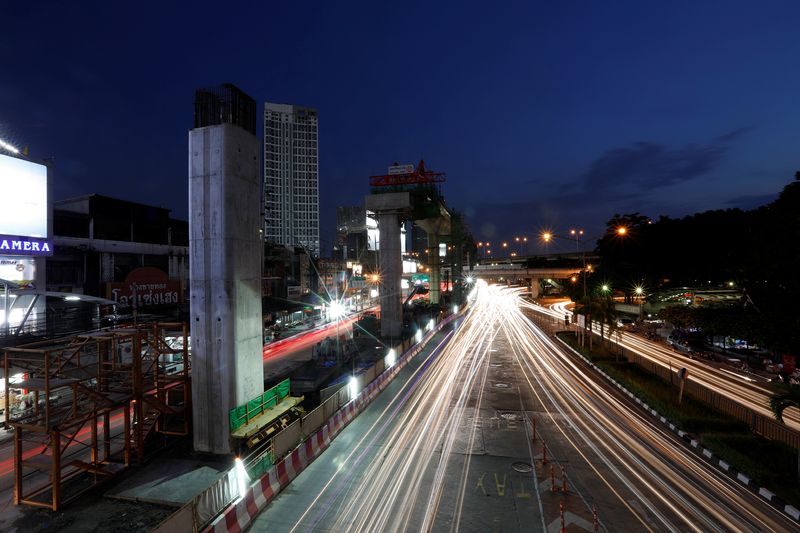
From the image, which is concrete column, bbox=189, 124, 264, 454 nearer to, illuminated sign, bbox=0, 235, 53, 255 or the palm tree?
the palm tree

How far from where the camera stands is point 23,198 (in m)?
27.0

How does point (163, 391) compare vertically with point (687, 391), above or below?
above

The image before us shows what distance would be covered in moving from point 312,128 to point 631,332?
152917 millimetres

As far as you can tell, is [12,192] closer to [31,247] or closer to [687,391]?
[31,247]

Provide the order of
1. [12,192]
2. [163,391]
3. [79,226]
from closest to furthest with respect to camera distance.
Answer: [163,391] < [12,192] < [79,226]

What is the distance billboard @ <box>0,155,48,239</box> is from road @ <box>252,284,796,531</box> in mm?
27203

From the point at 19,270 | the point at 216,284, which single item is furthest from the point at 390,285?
the point at 19,270

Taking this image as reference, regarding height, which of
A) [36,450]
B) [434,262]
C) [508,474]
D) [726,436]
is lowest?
[36,450]

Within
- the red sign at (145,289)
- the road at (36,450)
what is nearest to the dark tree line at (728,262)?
the road at (36,450)

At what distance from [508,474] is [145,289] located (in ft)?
136

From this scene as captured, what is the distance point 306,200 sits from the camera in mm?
161875

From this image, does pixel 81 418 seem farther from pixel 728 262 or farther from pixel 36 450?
pixel 728 262

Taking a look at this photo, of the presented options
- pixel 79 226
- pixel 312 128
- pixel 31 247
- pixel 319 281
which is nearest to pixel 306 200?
pixel 312 128

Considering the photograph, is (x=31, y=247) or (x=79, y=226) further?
(x=79, y=226)
